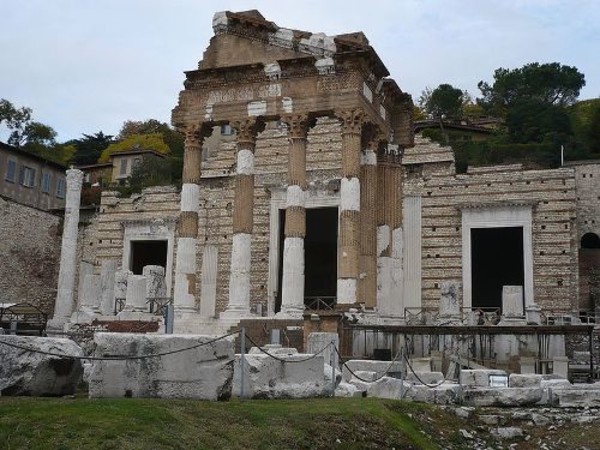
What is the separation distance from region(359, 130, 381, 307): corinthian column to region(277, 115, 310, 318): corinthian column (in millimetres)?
2093

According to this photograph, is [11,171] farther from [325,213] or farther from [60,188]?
[325,213]

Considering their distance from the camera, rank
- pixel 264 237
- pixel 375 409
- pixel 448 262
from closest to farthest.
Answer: pixel 375 409 < pixel 448 262 < pixel 264 237

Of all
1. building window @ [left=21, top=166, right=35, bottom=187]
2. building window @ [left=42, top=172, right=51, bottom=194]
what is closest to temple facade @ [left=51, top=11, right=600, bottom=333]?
building window @ [left=21, top=166, right=35, bottom=187]

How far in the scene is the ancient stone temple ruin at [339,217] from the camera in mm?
23531

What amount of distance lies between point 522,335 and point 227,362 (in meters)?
12.0

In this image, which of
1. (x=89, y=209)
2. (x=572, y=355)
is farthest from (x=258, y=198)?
(x=572, y=355)

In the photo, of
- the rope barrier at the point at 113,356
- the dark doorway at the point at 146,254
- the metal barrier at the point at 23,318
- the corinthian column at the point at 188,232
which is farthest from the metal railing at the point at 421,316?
the rope barrier at the point at 113,356

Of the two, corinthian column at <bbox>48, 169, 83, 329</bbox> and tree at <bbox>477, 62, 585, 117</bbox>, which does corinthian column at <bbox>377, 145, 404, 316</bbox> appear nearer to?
corinthian column at <bbox>48, 169, 83, 329</bbox>

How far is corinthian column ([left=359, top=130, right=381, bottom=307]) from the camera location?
24.9 meters

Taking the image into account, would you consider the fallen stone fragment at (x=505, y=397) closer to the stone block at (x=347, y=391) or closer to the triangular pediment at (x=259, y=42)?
the stone block at (x=347, y=391)

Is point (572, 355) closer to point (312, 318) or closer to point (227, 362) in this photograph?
point (312, 318)

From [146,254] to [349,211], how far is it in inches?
703

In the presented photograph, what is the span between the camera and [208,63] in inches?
1035

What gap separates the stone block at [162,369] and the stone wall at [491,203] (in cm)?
2103
